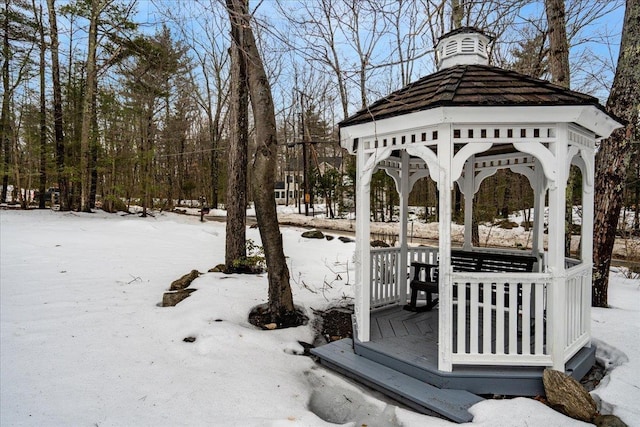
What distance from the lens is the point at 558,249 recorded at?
10.9 feet

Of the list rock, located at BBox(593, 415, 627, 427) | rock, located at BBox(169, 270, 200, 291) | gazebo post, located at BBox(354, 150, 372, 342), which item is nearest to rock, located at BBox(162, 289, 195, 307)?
rock, located at BBox(169, 270, 200, 291)

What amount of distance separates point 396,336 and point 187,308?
270cm

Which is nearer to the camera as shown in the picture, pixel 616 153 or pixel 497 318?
pixel 497 318

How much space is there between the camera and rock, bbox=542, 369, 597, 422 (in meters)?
2.84

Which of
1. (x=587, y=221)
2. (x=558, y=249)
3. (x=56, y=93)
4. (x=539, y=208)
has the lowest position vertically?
(x=558, y=249)

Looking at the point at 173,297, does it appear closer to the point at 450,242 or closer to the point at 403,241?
the point at 403,241

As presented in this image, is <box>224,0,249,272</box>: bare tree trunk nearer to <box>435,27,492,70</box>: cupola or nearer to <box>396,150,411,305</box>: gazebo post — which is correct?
<box>396,150,411,305</box>: gazebo post

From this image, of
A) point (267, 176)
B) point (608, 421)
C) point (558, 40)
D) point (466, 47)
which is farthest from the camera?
point (558, 40)

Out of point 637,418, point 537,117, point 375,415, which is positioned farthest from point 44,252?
point 637,418

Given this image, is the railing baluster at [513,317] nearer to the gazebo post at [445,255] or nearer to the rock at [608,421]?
the gazebo post at [445,255]

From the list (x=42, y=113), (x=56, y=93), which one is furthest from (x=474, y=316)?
(x=42, y=113)

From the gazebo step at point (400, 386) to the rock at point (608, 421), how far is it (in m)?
0.79

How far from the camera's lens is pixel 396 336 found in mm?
4270

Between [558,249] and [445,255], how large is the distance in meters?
0.98
